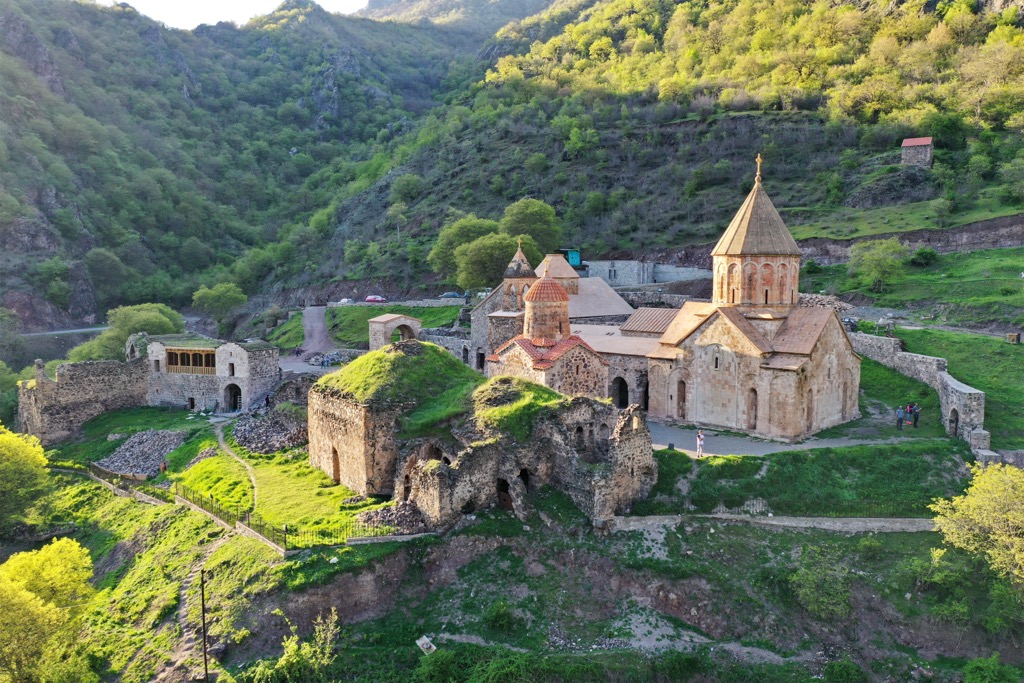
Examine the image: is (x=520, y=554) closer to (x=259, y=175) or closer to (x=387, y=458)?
(x=387, y=458)

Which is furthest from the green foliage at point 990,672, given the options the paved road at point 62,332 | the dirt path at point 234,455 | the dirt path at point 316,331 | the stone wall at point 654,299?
the paved road at point 62,332

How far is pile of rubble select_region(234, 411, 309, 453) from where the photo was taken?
85.8 feet

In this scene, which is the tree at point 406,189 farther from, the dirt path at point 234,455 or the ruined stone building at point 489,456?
the ruined stone building at point 489,456

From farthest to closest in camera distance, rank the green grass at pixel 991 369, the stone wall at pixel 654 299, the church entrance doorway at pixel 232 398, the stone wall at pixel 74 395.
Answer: the stone wall at pixel 654 299
the church entrance doorway at pixel 232 398
the stone wall at pixel 74 395
the green grass at pixel 991 369

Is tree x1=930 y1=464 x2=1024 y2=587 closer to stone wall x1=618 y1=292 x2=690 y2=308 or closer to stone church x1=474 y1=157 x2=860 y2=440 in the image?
stone church x1=474 y1=157 x2=860 y2=440

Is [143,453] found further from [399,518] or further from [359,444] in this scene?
[399,518]

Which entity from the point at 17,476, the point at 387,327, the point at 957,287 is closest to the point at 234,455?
the point at 17,476

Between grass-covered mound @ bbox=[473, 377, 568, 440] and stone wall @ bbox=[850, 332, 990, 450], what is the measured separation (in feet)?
43.7

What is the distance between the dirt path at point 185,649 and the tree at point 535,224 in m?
37.5

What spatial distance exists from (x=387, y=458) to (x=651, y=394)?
12025 mm

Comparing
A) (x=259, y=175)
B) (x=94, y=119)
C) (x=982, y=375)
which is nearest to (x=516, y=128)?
(x=259, y=175)

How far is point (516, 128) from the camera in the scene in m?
85.4

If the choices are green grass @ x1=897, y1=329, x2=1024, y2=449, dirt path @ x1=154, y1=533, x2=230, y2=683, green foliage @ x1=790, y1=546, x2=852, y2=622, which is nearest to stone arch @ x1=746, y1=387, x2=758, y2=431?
Answer: green grass @ x1=897, y1=329, x2=1024, y2=449

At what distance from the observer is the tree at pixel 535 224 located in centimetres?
5219
